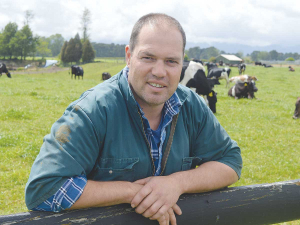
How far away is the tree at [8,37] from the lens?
8038 cm

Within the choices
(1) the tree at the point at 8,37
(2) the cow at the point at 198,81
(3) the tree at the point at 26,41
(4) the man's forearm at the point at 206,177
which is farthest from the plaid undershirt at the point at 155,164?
(1) the tree at the point at 8,37

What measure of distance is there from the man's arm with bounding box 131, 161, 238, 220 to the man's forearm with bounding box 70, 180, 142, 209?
0.06 metres

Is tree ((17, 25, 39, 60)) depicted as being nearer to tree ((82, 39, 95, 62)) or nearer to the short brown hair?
tree ((82, 39, 95, 62))

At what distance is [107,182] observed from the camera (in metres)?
1.83

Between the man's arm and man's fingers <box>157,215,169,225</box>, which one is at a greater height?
the man's arm

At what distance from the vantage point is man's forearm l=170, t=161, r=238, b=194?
1.97 meters

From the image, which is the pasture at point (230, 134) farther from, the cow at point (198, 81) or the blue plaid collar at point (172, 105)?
the blue plaid collar at point (172, 105)

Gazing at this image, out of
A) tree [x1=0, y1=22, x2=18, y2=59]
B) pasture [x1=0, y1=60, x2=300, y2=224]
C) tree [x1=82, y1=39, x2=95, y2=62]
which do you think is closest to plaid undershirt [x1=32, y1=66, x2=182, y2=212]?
pasture [x1=0, y1=60, x2=300, y2=224]

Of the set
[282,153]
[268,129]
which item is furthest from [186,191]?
[268,129]

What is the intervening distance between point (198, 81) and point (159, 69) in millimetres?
10907

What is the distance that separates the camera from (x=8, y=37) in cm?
8194

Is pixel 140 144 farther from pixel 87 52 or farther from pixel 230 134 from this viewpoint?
pixel 87 52

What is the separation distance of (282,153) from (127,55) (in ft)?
21.5

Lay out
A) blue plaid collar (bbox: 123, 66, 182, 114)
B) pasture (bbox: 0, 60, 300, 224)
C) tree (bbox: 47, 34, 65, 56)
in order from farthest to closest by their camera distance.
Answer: tree (bbox: 47, 34, 65, 56) < pasture (bbox: 0, 60, 300, 224) < blue plaid collar (bbox: 123, 66, 182, 114)
